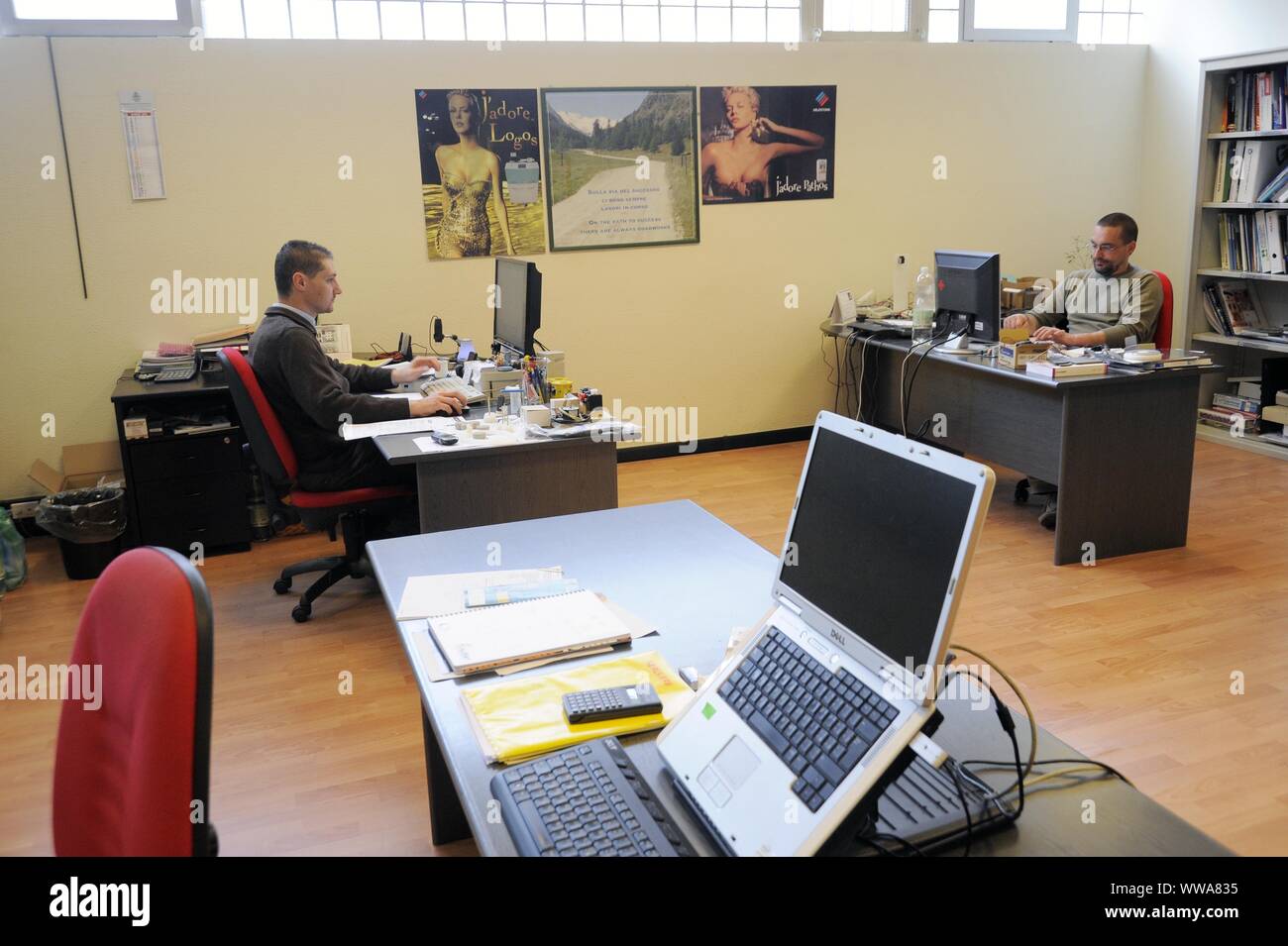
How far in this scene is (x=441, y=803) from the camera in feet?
8.04

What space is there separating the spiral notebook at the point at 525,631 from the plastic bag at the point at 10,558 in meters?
3.16

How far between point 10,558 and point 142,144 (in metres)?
1.93

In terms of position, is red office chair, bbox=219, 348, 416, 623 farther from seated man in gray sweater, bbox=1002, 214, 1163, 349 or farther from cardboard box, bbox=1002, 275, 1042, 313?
cardboard box, bbox=1002, 275, 1042, 313

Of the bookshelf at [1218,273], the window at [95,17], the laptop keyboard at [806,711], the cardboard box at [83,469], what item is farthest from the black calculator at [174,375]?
the bookshelf at [1218,273]

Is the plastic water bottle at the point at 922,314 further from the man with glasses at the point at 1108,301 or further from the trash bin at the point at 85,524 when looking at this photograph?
the trash bin at the point at 85,524

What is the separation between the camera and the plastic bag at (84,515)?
4.22 metres

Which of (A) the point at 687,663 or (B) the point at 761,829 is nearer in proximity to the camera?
(B) the point at 761,829

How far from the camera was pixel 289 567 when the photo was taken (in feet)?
13.5

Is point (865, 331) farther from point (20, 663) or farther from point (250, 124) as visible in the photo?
point (20, 663)

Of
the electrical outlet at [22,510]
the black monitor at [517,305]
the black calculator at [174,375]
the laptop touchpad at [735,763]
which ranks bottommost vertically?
the electrical outlet at [22,510]

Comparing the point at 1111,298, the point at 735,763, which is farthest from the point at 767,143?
the point at 735,763

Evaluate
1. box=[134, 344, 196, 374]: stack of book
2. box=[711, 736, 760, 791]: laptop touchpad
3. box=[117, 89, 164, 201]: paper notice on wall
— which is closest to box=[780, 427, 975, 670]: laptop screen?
box=[711, 736, 760, 791]: laptop touchpad
